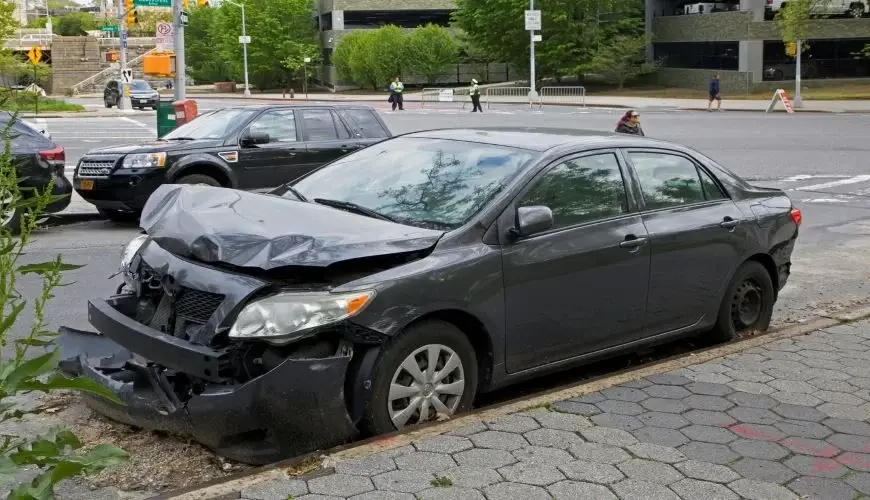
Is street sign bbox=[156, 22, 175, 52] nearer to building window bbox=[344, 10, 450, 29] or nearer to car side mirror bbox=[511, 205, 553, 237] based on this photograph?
car side mirror bbox=[511, 205, 553, 237]

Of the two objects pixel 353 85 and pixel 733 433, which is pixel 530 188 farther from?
pixel 353 85

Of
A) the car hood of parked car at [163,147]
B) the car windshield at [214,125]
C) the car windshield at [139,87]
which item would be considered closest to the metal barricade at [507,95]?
the car windshield at [139,87]

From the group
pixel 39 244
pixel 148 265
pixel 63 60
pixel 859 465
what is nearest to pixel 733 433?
pixel 859 465

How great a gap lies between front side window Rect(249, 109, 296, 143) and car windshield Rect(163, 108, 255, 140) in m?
0.19

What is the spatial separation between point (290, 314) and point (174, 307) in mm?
720

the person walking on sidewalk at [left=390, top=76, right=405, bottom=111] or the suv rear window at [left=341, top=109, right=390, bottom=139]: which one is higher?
the person walking on sidewalk at [left=390, top=76, right=405, bottom=111]

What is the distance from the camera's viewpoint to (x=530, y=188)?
5277mm

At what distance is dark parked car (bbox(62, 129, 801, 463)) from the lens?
432cm

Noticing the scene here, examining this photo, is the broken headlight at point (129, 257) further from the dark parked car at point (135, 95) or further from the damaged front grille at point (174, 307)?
the dark parked car at point (135, 95)

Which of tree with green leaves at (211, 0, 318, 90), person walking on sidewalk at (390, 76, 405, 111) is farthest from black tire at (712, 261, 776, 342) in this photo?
tree with green leaves at (211, 0, 318, 90)

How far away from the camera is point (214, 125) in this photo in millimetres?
12562

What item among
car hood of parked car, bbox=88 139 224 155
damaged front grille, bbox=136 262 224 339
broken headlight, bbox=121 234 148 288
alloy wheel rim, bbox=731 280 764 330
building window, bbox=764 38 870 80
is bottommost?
alloy wheel rim, bbox=731 280 764 330

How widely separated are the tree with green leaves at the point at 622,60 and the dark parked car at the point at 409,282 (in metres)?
53.3

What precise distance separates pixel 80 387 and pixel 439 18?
81455 mm
